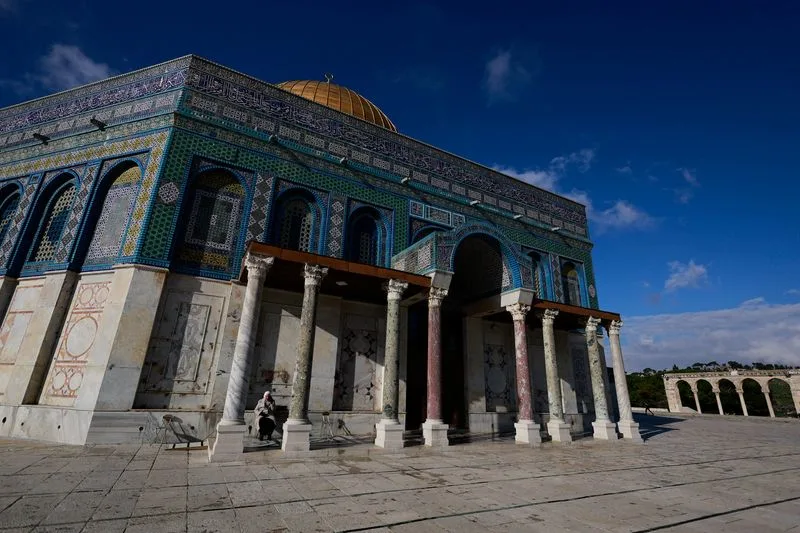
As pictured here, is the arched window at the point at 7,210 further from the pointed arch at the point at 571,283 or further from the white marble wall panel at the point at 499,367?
the pointed arch at the point at 571,283

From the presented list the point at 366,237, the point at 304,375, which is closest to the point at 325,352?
the point at 304,375

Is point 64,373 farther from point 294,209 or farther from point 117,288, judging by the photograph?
point 294,209

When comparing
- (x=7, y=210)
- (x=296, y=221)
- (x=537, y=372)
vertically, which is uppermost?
(x=7, y=210)

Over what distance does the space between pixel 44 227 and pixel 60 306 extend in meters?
3.34

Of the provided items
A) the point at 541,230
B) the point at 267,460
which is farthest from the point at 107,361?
the point at 541,230

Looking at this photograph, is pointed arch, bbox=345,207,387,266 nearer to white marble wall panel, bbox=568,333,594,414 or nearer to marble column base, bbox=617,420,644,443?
white marble wall panel, bbox=568,333,594,414

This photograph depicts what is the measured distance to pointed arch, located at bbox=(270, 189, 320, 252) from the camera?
37.4 ft

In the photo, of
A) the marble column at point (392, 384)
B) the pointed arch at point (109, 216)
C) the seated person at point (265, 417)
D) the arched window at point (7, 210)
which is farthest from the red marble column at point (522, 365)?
the arched window at point (7, 210)

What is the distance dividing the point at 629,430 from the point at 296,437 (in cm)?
1095

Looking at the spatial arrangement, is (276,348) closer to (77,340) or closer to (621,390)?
(77,340)

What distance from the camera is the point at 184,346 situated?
9.19m

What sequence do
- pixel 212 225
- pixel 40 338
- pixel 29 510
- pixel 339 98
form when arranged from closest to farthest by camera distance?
pixel 29 510 < pixel 40 338 < pixel 212 225 < pixel 339 98

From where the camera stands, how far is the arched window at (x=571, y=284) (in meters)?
16.7

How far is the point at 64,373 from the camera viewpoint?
902 cm
